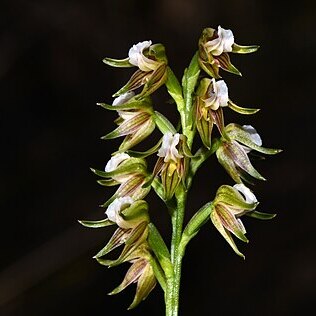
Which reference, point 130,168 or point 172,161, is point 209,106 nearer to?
point 172,161

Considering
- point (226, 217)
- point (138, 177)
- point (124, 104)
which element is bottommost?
point (226, 217)

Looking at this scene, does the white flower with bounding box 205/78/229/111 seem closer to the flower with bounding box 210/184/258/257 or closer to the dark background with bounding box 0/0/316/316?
the flower with bounding box 210/184/258/257

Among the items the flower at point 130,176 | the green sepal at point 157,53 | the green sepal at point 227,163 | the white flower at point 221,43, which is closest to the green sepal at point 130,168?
Answer: the flower at point 130,176

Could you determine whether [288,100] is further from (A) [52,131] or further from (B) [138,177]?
(B) [138,177]

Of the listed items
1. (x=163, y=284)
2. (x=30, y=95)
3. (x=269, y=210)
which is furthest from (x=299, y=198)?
(x=163, y=284)

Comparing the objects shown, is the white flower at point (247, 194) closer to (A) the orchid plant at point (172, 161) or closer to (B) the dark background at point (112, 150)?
(A) the orchid plant at point (172, 161)
